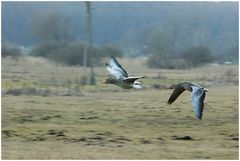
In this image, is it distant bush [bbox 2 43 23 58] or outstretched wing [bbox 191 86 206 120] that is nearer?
outstretched wing [bbox 191 86 206 120]

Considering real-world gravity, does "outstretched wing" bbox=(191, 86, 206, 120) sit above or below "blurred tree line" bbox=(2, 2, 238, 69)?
below

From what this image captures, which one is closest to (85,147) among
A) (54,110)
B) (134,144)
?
(134,144)

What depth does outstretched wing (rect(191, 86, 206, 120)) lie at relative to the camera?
3.42m

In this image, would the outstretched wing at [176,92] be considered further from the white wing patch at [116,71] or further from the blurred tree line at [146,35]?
the blurred tree line at [146,35]

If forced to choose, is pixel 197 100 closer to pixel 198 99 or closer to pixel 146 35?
pixel 198 99

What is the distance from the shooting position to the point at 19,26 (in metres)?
19.0

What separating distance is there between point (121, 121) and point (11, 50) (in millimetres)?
10371

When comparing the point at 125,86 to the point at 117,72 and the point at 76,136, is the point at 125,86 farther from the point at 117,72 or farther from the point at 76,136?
the point at 76,136

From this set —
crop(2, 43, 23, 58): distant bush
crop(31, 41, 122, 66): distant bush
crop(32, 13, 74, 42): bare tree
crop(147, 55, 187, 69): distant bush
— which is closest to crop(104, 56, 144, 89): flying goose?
crop(147, 55, 187, 69): distant bush

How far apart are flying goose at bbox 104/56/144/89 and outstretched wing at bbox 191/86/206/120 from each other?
1.02 ft

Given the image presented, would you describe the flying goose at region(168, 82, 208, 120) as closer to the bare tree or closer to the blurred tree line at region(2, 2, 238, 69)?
the blurred tree line at region(2, 2, 238, 69)

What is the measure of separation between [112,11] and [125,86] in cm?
1202

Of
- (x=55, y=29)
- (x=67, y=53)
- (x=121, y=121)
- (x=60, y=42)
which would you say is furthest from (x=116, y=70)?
(x=55, y=29)

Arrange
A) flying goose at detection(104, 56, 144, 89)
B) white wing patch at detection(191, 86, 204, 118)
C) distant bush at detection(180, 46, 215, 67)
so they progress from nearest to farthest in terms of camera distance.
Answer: white wing patch at detection(191, 86, 204, 118) → flying goose at detection(104, 56, 144, 89) → distant bush at detection(180, 46, 215, 67)
